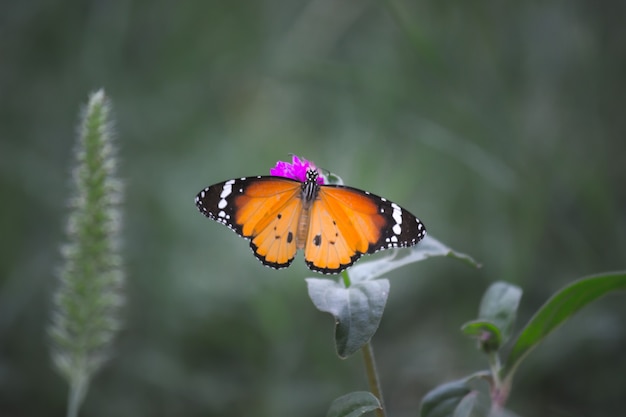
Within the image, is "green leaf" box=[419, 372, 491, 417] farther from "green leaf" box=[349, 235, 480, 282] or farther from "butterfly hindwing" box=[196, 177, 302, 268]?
"butterfly hindwing" box=[196, 177, 302, 268]

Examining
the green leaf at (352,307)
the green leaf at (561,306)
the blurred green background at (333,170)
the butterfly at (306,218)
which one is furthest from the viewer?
the blurred green background at (333,170)

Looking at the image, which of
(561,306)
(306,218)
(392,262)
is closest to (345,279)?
(392,262)

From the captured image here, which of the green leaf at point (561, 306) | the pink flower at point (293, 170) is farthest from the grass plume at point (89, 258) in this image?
the green leaf at point (561, 306)

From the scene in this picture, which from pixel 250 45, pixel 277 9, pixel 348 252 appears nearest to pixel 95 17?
pixel 250 45

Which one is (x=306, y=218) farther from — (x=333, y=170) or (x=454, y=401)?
(x=333, y=170)

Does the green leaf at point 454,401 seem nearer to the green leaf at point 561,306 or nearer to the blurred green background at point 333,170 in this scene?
the green leaf at point 561,306

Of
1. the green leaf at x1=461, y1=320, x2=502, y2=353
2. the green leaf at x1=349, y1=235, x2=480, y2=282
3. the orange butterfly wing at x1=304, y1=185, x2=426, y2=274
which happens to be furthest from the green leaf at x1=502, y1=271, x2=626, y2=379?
the orange butterfly wing at x1=304, y1=185, x2=426, y2=274
